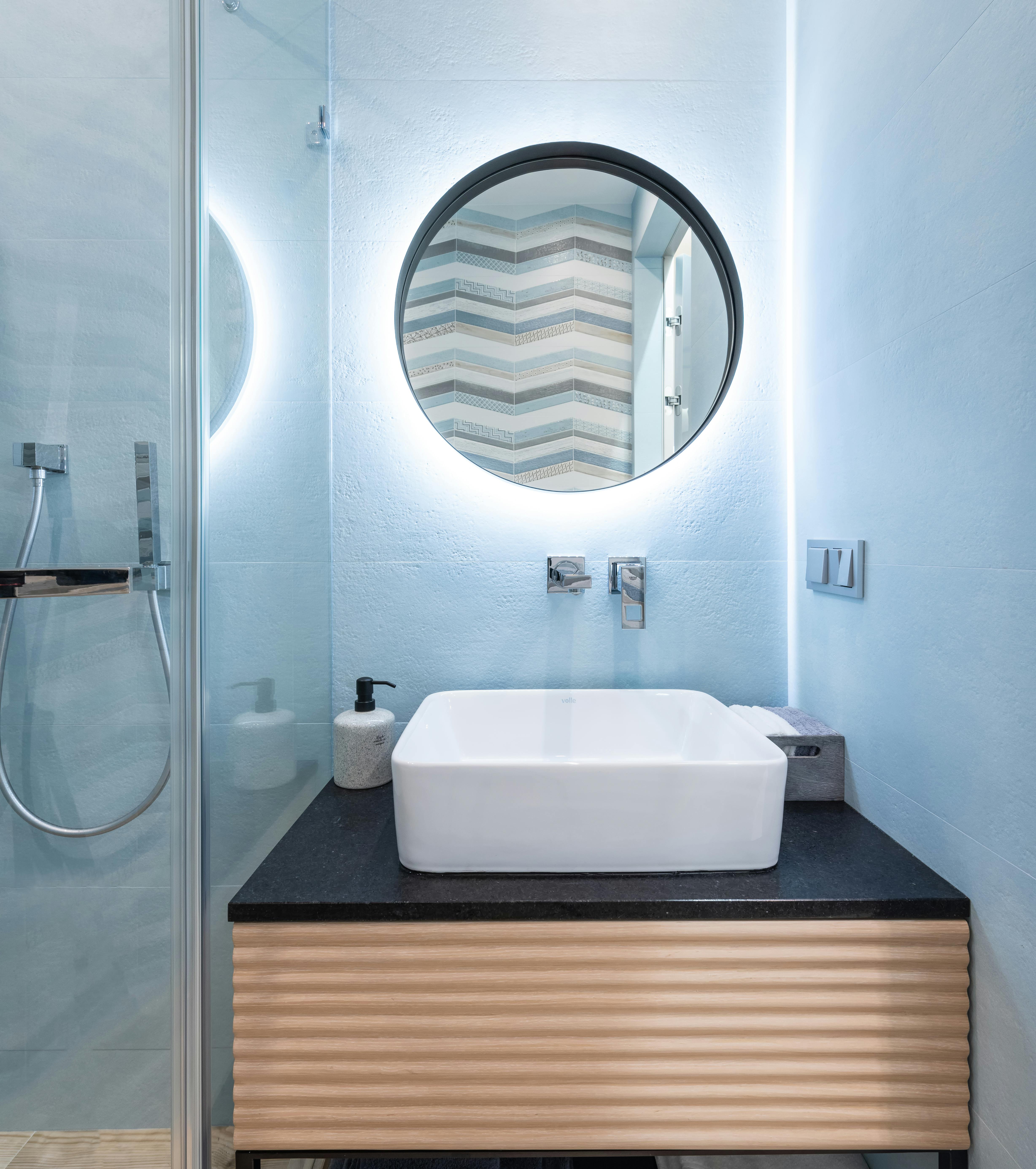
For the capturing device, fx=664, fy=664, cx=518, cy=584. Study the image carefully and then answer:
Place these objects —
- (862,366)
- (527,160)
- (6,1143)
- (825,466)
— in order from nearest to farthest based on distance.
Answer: (6,1143) < (862,366) < (825,466) < (527,160)

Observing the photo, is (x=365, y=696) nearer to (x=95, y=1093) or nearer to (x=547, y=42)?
(x=95, y=1093)

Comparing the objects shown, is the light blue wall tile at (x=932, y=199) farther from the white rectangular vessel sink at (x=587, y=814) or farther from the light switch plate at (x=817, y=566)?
the white rectangular vessel sink at (x=587, y=814)

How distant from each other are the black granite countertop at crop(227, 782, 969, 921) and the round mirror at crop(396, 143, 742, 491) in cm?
70

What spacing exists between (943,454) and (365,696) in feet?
2.92

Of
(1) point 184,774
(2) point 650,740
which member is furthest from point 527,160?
(1) point 184,774

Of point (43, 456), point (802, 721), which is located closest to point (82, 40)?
point (43, 456)

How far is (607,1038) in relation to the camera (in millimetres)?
740

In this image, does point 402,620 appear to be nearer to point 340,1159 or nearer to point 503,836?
point 503,836

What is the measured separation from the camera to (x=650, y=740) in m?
1.13

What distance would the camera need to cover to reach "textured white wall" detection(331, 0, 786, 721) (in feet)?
4.00

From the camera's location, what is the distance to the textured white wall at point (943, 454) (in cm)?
67

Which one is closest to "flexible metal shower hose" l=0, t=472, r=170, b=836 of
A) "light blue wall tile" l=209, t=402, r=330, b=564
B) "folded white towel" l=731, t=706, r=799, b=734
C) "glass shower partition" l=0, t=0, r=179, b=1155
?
"glass shower partition" l=0, t=0, r=179, b=1155

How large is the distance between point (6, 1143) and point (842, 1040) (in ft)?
3.02

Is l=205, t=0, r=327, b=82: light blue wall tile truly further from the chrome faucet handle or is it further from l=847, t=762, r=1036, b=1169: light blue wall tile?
l=847, t=762, r=1036, b=1169: light blue wall tile
